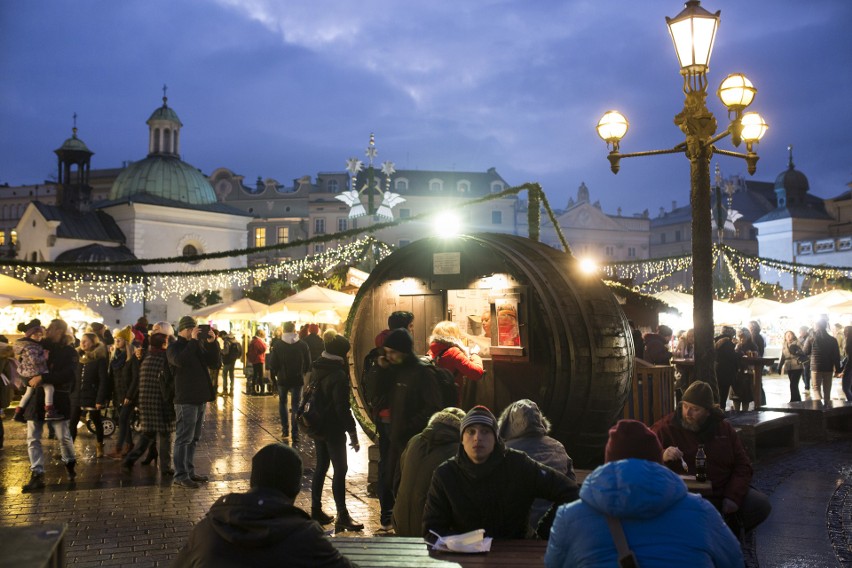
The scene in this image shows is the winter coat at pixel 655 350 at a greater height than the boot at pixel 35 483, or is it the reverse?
the winter coat at pixel 655 350

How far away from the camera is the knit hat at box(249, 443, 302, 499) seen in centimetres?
326

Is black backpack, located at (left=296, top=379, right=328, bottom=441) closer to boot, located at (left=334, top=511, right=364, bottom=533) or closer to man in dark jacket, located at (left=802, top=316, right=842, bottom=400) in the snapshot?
boot, located at (left=334, top=511, right=364, bottom=533)

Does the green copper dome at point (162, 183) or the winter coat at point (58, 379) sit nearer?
the winter coat at point (58, 379)

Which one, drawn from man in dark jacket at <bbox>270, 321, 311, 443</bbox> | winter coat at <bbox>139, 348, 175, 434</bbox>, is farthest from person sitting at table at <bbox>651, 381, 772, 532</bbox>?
man in dark jacket at <bbox>270, 321, 311, 443</bbox>

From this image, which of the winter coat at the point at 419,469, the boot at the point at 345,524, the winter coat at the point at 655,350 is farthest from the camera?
the winter coat at the point at 655,350

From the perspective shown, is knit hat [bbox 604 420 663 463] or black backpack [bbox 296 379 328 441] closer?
knit hat [bbox 604 420 663 463]

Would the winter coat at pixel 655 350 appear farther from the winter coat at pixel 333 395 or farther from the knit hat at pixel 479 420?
the knit hat at pixel 479 420

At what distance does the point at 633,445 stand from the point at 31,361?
7720 mm

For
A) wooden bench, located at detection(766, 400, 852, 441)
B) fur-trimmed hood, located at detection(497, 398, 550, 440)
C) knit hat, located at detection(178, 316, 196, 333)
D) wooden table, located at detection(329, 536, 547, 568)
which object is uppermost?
knit hat, located at detection(178, 316, 196, 333)

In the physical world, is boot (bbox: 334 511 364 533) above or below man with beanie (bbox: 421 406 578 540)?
below

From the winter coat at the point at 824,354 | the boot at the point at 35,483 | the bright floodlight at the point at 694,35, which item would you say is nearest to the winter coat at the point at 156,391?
the boot at the point at 35,483

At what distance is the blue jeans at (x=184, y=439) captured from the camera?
29.9 feet

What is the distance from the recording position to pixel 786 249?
6097cm

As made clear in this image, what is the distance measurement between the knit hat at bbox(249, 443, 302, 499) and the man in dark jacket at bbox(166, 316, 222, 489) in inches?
239
